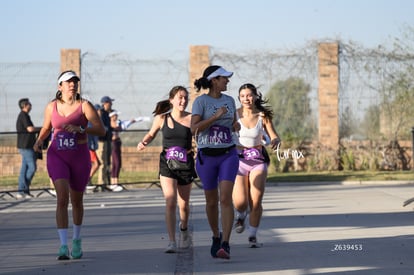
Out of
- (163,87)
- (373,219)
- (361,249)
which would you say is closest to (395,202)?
(373,219)

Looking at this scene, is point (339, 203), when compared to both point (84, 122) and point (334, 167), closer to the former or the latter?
point (84, 122)

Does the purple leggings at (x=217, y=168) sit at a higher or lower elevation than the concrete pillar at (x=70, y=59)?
lower

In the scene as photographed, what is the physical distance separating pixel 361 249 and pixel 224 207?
1.57 m

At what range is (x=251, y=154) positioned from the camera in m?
11.5

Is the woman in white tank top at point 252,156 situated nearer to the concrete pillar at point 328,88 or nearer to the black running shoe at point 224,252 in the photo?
the black running shoe at point 224,252

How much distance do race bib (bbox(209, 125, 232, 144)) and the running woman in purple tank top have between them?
1168 millimetres

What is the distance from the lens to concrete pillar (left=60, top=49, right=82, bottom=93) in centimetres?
2811

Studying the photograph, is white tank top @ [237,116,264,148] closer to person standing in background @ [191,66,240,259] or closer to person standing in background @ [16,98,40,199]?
person standing in background @ [191,66,240,259]

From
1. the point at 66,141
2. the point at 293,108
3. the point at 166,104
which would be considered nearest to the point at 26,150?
the point at 166,104

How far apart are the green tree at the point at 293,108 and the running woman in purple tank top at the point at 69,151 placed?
728 inches

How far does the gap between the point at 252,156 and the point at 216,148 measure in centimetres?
122

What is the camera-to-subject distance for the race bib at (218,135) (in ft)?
34.1

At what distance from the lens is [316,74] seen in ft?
95.3

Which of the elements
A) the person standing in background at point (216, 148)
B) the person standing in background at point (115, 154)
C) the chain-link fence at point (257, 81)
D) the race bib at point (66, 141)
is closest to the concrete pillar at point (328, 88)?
the chain-link fence at point (257, 81)
